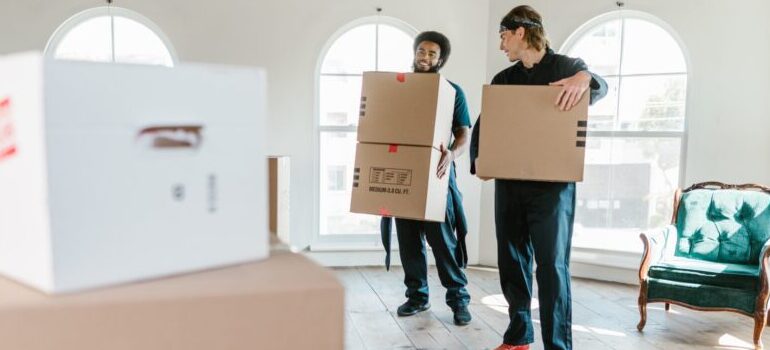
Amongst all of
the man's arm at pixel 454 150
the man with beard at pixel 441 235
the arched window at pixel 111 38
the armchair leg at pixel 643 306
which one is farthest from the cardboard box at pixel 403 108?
the arched window at pixel 111 38

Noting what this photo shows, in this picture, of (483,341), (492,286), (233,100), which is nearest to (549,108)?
(483,341)

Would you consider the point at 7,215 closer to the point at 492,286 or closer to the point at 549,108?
the point at 549,108

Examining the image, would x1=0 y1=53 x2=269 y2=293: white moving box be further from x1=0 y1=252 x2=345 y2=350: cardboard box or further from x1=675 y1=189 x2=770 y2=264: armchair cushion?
x1=675 y1=189 x2=770 y2=264: armchair cushion

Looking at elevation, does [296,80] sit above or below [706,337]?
above

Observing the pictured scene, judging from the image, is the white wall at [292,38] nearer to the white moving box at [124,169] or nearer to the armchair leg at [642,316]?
the armchair leg at [642,316]

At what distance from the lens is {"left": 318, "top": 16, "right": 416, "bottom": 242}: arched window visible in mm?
4666

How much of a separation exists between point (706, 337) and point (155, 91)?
330cm

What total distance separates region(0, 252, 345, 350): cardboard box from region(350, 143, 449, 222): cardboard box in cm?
190

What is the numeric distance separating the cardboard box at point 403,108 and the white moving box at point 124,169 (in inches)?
72.7

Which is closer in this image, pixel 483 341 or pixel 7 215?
pixel 7 215

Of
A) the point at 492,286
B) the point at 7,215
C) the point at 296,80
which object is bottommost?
the point at 492,286

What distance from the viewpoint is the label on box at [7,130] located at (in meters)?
0.74

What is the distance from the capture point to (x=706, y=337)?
124 inches

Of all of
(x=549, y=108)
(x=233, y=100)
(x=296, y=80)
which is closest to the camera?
(x=233, y=100)
